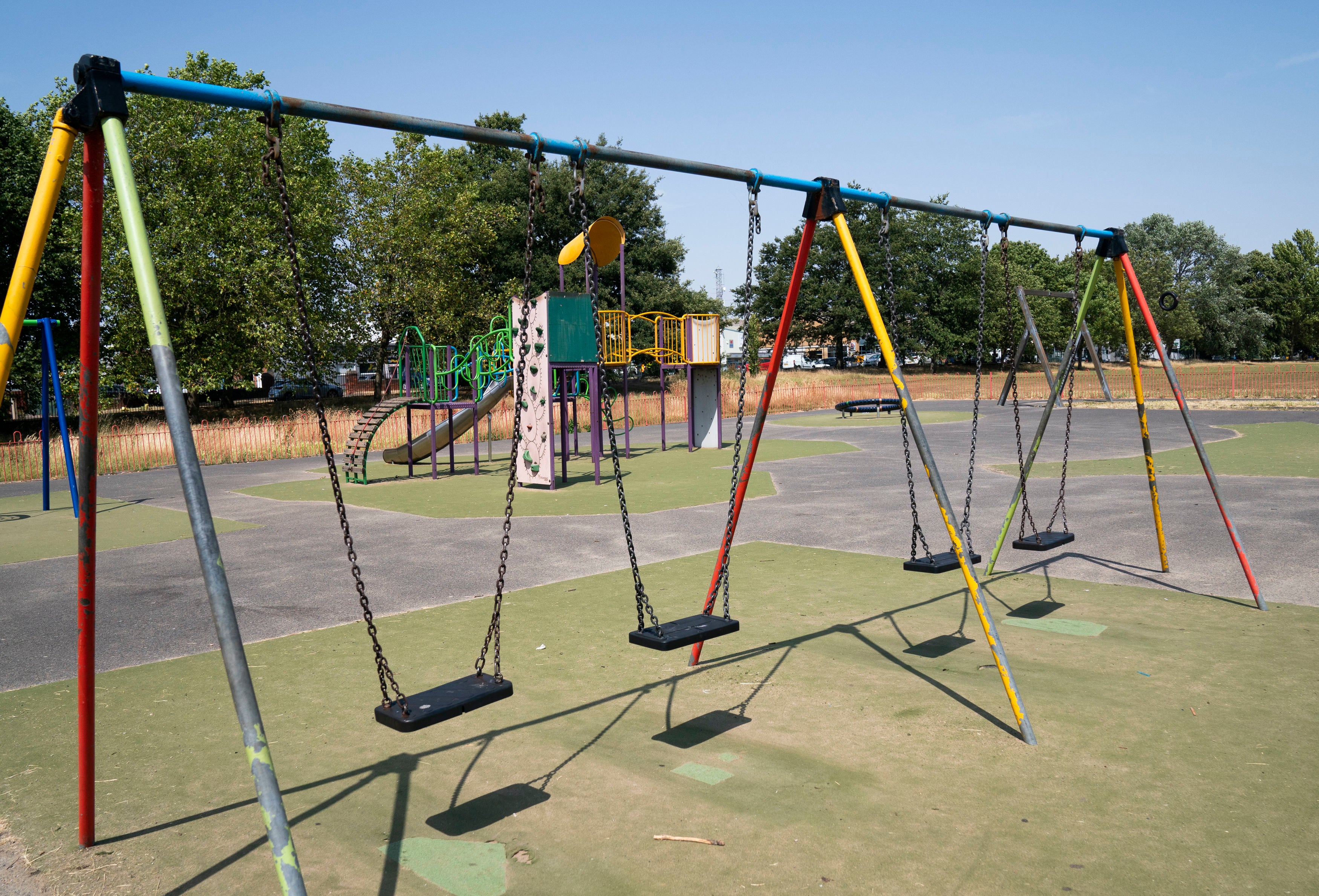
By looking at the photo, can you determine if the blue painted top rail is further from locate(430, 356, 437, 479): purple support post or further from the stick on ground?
locate(430, 356, 437, 479): purple support post

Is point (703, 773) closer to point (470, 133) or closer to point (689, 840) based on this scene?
point (689, 840)

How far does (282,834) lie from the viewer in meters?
2.37

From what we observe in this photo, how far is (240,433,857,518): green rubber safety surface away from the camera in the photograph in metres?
12.4

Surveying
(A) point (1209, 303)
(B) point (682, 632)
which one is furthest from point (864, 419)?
(A) point (1209, 303)

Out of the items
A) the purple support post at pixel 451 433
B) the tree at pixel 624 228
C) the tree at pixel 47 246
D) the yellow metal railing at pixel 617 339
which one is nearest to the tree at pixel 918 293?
the tree at pixel 624 228

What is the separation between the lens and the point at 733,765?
12.7ft

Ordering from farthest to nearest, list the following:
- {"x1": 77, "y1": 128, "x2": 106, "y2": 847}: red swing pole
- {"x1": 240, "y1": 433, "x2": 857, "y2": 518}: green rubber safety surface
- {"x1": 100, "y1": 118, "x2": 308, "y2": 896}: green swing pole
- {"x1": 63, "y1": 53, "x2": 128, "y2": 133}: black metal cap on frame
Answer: {"x1": 240, "y1": 433, "x2": 857, "y2": 518}: green rubber safety surface, {"x1": 77, "y1": 128, "x2": 106, "y2": 847}: red swing pole, {"x1": 63, "y1": 53, "x2": 128, "y2": 133}: black metal cap on frame, {"x1": 100, "y1": 118, "x2": 308, "y2": 896}: green swing pole

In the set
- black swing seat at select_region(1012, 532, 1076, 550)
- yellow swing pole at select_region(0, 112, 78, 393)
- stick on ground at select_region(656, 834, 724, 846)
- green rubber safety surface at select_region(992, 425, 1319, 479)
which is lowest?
green rubber safety surface at select_region(992, 425, 1319, 479)

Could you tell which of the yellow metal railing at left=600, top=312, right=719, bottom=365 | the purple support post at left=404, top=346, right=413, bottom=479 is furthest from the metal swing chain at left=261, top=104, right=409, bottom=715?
the yellow metal railing at left=600, top=312, right=719, bottom=365

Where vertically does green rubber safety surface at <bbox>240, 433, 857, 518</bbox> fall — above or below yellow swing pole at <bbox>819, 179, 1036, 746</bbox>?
below

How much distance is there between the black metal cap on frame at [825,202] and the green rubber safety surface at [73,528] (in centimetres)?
764

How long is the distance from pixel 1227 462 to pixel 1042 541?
10.9m

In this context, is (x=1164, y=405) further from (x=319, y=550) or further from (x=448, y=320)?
(x=319, y=550)

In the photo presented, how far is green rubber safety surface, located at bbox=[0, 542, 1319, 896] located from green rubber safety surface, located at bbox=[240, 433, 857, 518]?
6243mm
